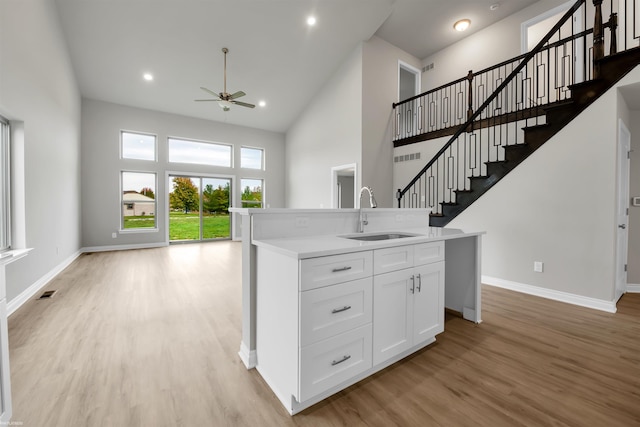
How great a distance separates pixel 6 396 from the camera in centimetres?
127

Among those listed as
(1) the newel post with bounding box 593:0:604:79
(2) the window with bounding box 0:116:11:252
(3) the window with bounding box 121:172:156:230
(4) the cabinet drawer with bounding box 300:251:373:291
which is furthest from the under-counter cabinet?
(3) the window with bounding box 121:172:156:230

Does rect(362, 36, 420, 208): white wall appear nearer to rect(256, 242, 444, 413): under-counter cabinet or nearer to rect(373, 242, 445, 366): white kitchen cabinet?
rect(373, 242, 445, 366): white kitchen cabinet

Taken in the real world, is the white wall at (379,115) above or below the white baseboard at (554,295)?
above

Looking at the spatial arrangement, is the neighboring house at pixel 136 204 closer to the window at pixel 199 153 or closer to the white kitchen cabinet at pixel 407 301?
the window at pixel 199 153

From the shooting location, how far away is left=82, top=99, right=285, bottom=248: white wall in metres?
6.41

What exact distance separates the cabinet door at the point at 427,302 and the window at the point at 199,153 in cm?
751

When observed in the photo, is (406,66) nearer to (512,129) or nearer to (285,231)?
(512,129)

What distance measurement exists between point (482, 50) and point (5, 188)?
334 inches

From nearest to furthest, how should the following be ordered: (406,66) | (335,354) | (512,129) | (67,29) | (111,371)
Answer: (335,354) → (111,371) → (512,129) → (67,29) → (406,66)

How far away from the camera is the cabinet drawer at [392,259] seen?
5.73 ft

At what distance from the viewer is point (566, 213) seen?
10.6 feet

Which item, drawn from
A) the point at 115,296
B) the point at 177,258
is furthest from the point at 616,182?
the point at 177,258

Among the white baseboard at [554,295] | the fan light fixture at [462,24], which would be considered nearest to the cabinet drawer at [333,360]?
the white baseboard at [554,295]

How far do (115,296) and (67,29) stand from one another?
493 cm
